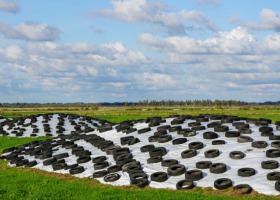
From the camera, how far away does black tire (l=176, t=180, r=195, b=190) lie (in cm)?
1805

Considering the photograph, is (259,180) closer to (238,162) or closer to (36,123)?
(238,162)

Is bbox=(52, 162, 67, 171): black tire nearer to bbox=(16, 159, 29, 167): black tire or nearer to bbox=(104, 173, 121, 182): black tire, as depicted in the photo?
bbox=(16, 159, 29, 167): black tire

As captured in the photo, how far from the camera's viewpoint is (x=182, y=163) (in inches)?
845

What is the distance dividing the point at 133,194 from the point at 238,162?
6.42m

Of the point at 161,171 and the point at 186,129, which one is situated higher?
the point at 186,129

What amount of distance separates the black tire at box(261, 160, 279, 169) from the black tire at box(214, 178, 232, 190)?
2.31 meters

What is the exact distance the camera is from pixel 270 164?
1883cm

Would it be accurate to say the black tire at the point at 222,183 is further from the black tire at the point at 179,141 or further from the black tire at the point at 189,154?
the black tire at the point at 179,141

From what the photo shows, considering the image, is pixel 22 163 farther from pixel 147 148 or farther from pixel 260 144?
pixel 260 144

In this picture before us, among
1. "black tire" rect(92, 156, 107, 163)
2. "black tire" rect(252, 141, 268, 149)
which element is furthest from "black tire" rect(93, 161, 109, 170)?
"black tire" rect(252, 141, 268, 149)

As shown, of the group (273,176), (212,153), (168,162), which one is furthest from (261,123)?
(273,176)

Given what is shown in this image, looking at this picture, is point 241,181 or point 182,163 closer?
point 241,181

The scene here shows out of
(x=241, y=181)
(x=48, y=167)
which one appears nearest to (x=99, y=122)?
(x=48, y=167)

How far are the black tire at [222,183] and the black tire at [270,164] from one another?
2306 mm
